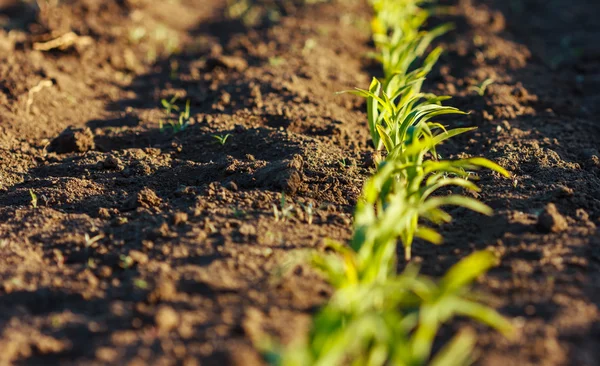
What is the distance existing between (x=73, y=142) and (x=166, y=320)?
2.08m

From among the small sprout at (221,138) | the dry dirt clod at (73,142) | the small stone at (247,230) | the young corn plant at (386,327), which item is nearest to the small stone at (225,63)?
the small sprout at (221,138)

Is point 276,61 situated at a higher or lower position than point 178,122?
higher

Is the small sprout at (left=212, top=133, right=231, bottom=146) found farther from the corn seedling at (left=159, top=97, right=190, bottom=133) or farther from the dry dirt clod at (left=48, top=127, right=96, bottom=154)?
the dry dirt clod at (left=48, top=127, right=96, bottom=154)

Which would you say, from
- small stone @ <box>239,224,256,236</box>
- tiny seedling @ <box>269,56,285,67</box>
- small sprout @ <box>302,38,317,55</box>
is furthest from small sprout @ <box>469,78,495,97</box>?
small stone @ <box>239,224,256,236</box>

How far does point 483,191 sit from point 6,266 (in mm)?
2423

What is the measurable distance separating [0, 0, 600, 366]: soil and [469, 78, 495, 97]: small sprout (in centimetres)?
9

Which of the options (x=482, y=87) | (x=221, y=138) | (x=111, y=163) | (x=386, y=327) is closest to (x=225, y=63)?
(x=221, y=138)

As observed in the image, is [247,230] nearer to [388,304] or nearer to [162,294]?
[162,294]

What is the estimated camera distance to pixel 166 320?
213 centimetres

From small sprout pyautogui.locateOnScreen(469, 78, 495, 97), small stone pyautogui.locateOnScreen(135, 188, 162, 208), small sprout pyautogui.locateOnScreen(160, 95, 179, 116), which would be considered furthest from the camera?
small sprout pyautogui.locateOnScreen(469, 78, 495, 97)

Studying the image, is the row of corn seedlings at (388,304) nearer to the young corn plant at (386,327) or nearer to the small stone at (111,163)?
the young corn plant at (386,327)

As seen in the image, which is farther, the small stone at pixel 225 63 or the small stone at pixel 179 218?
the small stone at pixel 225 63

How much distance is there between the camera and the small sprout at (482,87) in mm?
4428

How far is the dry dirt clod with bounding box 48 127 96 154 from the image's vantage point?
3797mm
